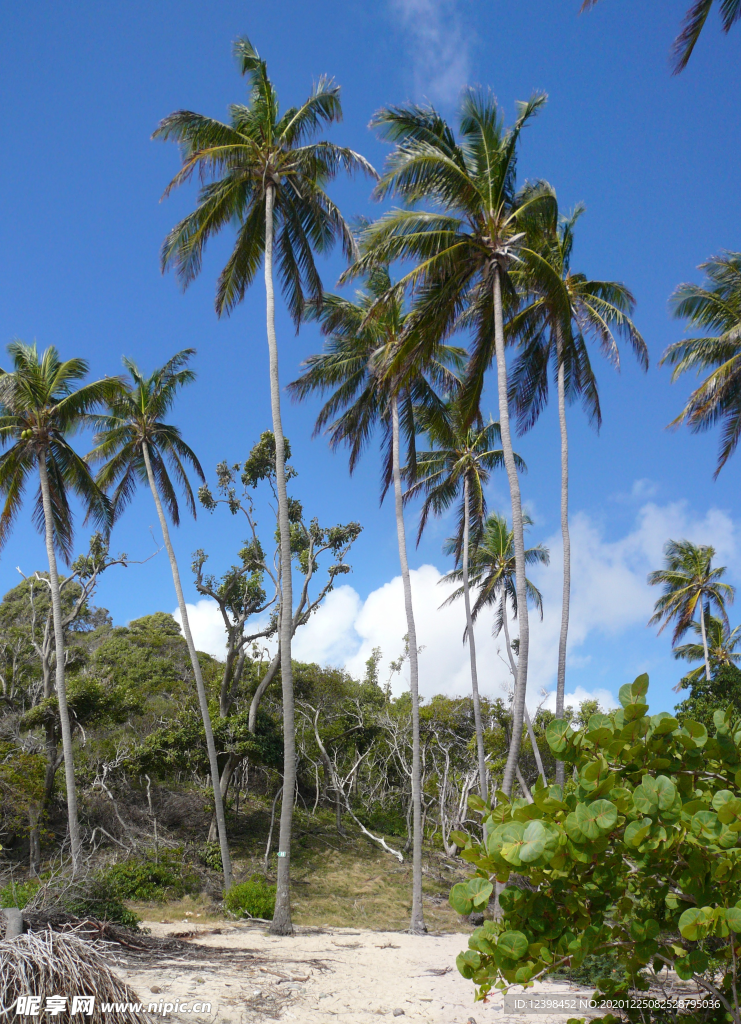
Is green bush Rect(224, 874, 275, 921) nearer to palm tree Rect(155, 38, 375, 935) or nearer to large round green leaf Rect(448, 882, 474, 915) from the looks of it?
palm tree Rect(155, 38, 375, 935)

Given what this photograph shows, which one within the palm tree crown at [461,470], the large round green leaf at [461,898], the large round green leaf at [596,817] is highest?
the palm tree crown at [461,470]

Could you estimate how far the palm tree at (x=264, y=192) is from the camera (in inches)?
460

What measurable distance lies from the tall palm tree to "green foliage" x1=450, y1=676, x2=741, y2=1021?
24.5ft

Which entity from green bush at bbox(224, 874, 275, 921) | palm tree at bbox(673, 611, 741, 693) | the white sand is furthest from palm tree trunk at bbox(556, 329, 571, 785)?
palm tree at bbox(673, 611, 741, 693)

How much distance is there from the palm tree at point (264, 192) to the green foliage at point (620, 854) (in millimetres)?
9407

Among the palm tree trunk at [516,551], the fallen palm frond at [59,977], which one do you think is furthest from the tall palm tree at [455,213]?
the fallen palm frond at [59,977]

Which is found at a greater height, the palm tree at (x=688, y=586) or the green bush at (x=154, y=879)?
the palm tree at (x=688, y=586)

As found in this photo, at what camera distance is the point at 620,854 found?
7.05 feet

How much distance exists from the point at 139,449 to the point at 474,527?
968 cm

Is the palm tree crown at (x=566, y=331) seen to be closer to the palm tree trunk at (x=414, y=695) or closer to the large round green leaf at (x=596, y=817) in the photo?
the palm tree trunk at (x=414, y=695)

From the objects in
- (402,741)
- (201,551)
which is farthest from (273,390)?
(402,741)

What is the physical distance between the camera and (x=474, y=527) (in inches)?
743

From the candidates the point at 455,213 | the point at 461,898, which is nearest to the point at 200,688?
the point at 455,213

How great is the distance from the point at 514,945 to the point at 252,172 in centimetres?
1338
